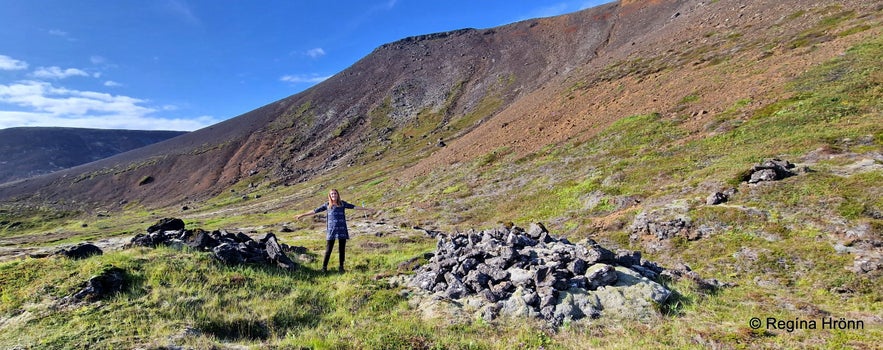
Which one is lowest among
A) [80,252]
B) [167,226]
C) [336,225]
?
[336,225]

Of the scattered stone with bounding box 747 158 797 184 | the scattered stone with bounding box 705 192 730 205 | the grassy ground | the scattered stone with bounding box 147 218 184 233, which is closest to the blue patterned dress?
the grassy ground

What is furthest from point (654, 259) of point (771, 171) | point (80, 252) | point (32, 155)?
point (32, 155)

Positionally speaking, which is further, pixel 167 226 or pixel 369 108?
pixel 369 108

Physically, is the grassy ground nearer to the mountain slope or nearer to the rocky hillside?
the mountain slope

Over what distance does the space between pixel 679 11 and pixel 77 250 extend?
303 ft

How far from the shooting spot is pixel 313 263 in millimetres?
14812

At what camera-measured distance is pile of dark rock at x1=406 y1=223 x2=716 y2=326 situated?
358 inches

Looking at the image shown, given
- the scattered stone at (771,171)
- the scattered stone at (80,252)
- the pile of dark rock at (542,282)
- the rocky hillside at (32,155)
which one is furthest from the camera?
the rocky hillside at (32,155)

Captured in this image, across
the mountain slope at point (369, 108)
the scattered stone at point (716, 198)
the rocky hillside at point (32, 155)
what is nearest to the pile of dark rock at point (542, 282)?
the scattered stone at point (716, 198)

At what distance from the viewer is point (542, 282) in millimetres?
9867

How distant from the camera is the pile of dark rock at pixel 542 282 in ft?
29.9

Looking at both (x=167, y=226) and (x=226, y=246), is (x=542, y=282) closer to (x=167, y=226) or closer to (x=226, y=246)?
(x=226, y=246)

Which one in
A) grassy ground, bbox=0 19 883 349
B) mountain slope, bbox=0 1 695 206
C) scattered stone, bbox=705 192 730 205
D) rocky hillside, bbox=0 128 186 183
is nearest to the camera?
grassy ground, bbox=0 19 883 349

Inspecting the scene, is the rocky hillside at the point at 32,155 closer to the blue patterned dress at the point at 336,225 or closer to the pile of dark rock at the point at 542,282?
the blue patterned dress at the point at 336,225
